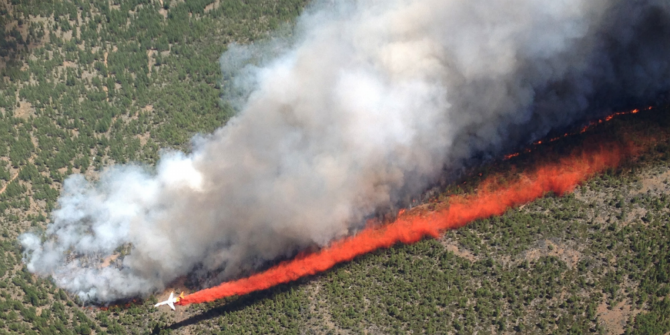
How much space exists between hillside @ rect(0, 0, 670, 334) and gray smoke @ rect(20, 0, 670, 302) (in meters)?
2.97

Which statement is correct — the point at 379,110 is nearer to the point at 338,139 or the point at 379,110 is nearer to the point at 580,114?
the point at 338,139

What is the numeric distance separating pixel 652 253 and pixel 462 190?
1596cm

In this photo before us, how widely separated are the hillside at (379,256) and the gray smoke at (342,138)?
297 centimetres

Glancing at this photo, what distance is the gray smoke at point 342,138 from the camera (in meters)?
70.6

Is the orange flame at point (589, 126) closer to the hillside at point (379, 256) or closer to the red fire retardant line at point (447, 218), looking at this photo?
the hillside at point (379, 256)

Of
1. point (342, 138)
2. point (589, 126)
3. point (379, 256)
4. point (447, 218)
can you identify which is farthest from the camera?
point (589, 126)

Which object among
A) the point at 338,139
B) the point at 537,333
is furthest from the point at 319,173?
the point at 537,333

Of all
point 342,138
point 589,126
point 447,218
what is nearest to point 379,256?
point 447,218

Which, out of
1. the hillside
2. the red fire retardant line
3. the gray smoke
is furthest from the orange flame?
the red fire retardant line

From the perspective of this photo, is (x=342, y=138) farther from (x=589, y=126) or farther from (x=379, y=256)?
(x=589, y=126)

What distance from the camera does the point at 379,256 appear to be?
229ft

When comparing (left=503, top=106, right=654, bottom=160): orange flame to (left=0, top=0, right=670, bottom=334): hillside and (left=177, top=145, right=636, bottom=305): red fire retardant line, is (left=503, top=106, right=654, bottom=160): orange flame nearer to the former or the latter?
(left=0, top=0, right=670, bottom=334): hillside

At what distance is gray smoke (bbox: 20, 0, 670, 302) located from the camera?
7056cm

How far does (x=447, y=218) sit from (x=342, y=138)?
36.1ft
